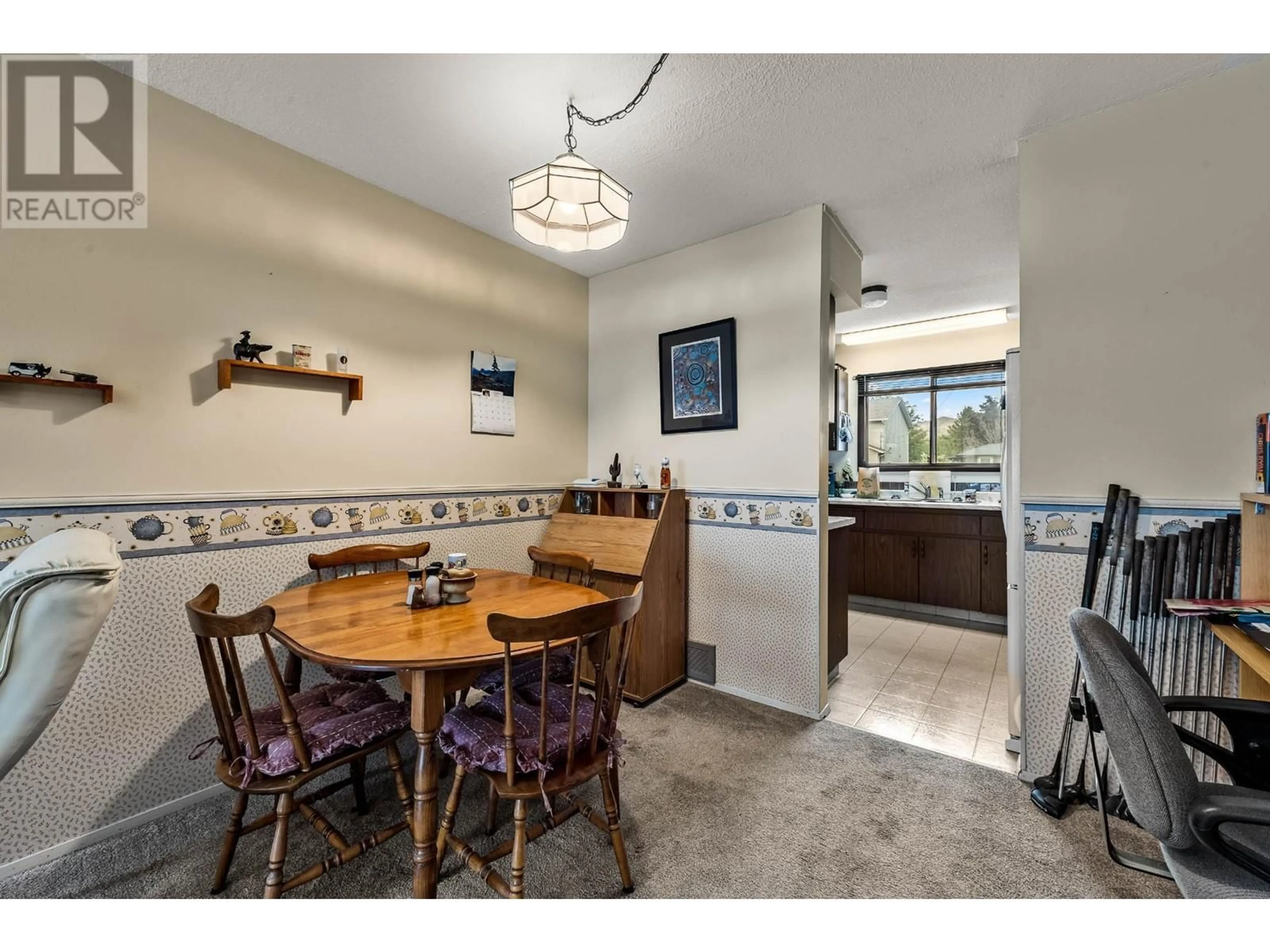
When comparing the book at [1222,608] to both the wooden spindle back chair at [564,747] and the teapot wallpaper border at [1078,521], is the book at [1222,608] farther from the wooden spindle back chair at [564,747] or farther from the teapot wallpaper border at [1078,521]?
the wooden spindle back chair at [564,747]

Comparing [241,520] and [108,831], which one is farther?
[241,520]

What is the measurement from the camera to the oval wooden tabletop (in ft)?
4.28

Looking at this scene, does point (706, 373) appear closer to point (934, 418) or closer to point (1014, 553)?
point (1014, 553)

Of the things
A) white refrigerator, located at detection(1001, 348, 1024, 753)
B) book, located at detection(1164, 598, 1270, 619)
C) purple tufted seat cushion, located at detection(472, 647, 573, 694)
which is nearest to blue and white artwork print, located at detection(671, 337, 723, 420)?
white refrigerator, located at detection(1001, 348, 1024, 753)

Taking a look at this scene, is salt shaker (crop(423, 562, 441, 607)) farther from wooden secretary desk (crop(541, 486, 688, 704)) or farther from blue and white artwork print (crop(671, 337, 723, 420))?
blue and white artwork print (crop(671, 337, 723, 420))

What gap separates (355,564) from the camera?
7.47 feet

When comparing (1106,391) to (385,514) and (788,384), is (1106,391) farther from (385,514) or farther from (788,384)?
(385,514)

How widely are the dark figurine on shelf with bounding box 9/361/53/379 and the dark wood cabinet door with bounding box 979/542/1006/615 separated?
→ 528 cm

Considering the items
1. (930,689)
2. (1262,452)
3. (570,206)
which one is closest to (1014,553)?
(1262,452)

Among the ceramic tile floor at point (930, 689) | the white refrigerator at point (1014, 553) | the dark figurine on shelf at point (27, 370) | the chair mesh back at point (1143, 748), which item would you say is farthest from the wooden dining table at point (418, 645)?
the white refrigerator at point (1014, 553)

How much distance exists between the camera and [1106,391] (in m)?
1.94

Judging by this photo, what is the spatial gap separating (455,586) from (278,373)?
1222 millimetres
